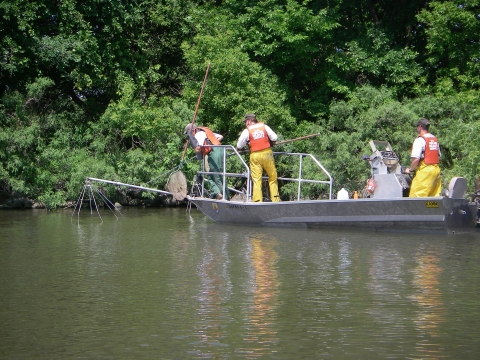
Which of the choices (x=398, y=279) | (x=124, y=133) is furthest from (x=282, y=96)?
(x=398, y=279)

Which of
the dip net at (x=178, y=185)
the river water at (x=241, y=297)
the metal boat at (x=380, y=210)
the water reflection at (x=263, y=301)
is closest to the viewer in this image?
the river water at (x=241, y=297)

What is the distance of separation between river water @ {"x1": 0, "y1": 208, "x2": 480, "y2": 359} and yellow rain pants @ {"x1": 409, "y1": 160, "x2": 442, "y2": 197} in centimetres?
87

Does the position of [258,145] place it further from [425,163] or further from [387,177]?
[425,163]

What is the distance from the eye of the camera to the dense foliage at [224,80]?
24.2m

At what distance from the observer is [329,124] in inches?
979

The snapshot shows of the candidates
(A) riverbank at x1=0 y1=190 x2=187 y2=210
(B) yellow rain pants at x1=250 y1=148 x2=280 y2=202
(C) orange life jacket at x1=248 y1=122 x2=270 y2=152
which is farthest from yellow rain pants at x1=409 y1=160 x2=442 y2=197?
(A) riverbank at x1=0 y1=190 x2=187 y2=210

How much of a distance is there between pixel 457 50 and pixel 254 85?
6.02 metres

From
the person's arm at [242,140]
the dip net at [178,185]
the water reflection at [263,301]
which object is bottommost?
the water reflection at [263,301]

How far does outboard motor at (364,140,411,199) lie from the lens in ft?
52.0

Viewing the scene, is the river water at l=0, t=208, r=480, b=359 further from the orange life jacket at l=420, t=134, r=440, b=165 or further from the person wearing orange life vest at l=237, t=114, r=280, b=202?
the person wearing orange life vest at l=237, t=114, r=280, b=202

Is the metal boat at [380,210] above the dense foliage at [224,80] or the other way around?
the other way around

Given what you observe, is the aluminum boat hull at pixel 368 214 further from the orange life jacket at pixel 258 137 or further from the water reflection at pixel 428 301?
the water reflection at pixel 428 301

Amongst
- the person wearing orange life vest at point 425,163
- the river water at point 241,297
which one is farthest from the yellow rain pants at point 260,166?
the person wearing orange life vest at point 425,163

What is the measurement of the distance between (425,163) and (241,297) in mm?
6921
